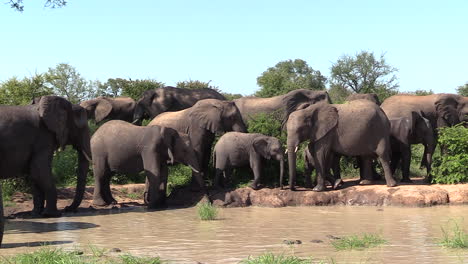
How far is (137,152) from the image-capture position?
15117 millimetres

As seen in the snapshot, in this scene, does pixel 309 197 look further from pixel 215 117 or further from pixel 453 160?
pixel 215 117

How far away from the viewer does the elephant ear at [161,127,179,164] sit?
15.1 meters

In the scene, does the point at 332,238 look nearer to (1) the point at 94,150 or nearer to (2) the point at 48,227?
(2) the point at 48,227

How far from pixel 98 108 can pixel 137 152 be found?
9.45 meters

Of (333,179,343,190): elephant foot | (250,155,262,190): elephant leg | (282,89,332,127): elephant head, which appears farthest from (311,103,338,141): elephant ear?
→ (282,89,332,127): elephant head

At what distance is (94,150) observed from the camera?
606 inches

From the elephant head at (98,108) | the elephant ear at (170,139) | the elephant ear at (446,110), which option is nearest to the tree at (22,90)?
the elephant head at (98,108)

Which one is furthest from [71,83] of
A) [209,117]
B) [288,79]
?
[209,117]

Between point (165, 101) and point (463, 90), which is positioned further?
point (463, 90)

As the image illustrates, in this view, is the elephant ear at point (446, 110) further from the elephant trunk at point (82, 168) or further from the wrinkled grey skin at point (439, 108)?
the elephant trunk at point (82, 168)

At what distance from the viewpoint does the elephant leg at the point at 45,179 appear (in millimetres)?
13414

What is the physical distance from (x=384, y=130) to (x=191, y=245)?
756 cm

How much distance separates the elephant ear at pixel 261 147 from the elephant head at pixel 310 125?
49cm

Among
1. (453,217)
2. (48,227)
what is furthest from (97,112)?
(453,217)
